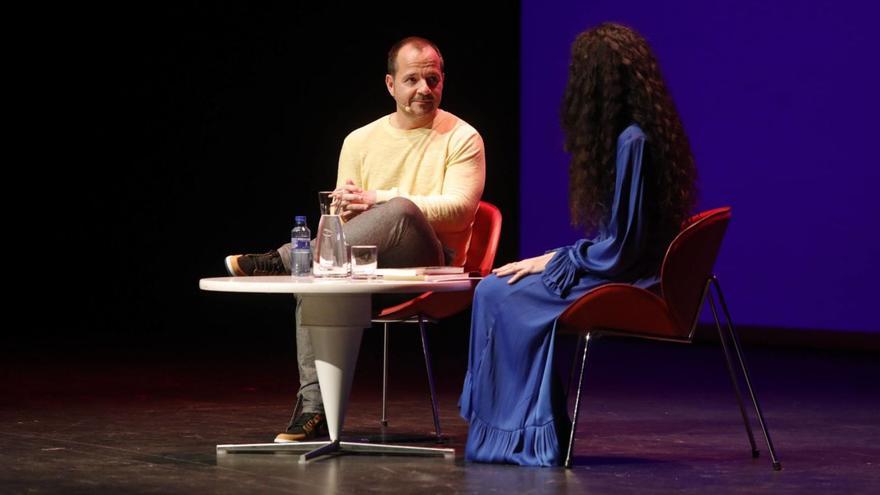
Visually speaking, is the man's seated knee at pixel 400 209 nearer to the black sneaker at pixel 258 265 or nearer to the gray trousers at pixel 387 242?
the gray trousers at pixel 387 242

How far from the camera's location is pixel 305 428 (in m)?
3.81

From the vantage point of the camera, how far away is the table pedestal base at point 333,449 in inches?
141

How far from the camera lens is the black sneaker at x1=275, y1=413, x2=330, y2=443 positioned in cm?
378

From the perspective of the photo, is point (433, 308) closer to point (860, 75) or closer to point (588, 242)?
point (588, 242)

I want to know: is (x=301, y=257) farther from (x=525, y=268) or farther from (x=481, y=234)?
(x=481, y=234)

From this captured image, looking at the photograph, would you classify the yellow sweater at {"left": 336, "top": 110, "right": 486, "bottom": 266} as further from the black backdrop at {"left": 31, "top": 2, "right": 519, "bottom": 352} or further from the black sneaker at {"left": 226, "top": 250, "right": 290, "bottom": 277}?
the black backdrop at {"left": 31, "top": 2, "right": 519, "bottom": 352}

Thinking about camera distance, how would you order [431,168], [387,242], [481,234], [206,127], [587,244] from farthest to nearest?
[206,127]
[481,234]
[431,168]
[387,242]
[587,244]

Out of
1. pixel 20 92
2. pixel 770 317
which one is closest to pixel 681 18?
pixel 770 317

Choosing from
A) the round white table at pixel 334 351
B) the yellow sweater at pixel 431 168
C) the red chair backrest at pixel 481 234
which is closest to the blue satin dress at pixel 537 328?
the round white table at pixel 334 351

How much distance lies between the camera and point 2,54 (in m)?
7.68

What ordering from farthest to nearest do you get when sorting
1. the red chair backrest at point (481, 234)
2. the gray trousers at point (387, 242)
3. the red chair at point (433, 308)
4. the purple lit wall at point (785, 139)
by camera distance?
the purple lit wall at point (785, 139) → the red chair backrest at point (481, 234) → the red chair at point (433, 308) → the gray trousers at point (387, 242)

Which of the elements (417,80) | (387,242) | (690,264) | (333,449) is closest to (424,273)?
(387,242)

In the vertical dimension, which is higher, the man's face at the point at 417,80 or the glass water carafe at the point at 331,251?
the man's face at the point at 417,80

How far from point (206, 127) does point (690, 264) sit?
16.6 ft
